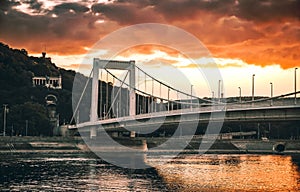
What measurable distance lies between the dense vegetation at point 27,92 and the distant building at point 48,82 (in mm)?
2285

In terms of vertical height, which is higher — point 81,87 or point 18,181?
point 81,87

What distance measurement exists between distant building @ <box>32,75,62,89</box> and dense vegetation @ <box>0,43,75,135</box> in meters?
2.29

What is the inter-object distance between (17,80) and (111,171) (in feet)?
327

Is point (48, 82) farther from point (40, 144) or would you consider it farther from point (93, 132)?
point (93, 132)

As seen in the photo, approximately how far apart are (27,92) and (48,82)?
58.0 feet

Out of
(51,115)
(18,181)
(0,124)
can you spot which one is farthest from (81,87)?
(18,181)

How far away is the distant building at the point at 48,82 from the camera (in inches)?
6235

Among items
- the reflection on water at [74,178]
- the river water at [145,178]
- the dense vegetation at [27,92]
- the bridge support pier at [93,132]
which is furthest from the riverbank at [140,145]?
the reflection on water at [74,178]

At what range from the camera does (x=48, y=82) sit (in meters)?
159

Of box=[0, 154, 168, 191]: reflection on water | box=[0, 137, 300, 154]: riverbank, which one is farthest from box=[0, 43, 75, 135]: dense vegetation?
box=[0, 154, 168, 191]: reflection on water

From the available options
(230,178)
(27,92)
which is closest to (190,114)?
(230,178)

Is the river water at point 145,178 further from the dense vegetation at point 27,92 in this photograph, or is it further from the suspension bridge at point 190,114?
the dense vegetation at point 27,92

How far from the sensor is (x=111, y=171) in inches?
2127

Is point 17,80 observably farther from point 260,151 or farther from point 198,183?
point 198,183
